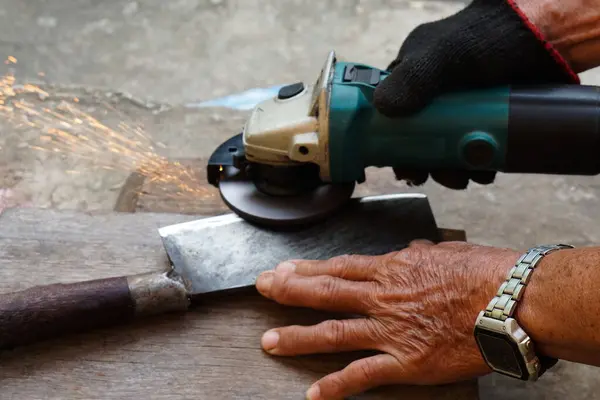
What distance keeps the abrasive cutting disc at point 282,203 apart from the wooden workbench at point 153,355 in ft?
0.52

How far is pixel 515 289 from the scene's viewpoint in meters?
0.96

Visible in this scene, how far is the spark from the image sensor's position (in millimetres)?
1766

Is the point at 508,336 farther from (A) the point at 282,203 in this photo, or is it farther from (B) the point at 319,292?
(A) the point at 282,203

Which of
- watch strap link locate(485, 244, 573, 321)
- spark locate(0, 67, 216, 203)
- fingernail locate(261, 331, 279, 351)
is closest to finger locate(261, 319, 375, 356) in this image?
fingernail locate(261, 331, 279, 351)

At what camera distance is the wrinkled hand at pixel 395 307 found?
1007mm

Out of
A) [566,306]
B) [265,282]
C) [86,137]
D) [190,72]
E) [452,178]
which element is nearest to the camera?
[566,306]

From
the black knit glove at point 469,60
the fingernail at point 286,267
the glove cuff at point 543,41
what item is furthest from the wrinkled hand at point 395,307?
the glove cuff at point 543,41

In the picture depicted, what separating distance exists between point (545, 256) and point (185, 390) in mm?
622

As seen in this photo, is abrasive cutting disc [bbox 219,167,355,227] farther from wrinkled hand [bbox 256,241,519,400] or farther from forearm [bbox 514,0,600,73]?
forearm [bbox 514,0,600,73]

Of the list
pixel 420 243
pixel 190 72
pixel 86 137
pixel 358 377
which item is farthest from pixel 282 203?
pixel 190 72

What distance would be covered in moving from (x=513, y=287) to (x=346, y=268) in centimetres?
30

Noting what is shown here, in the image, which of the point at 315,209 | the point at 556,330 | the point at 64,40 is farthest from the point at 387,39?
the point at 556,330

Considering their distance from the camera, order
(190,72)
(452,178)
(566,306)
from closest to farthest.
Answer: (566,306) < (452,178) < (190,72)

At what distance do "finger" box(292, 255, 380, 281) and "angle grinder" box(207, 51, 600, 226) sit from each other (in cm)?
12
